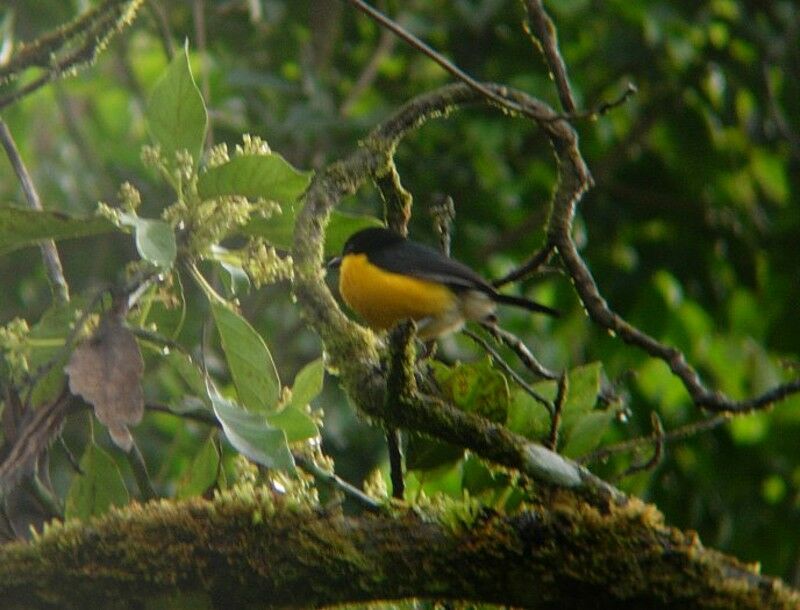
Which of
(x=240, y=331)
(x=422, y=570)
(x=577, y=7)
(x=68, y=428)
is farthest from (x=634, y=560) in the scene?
(x=577, y=7)

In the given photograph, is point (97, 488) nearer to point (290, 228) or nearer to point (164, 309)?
point (164, 309)

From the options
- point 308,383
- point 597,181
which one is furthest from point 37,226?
point 597,181

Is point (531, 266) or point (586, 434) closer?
point (586, 434)

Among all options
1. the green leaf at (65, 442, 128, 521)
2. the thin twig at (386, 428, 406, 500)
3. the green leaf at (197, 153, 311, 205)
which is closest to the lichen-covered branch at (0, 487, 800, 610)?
the thin twig at (386, 428, 406, 500)

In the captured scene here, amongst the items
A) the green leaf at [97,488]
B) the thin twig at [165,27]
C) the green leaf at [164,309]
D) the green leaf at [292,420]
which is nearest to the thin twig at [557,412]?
the green leaf at [292,420]

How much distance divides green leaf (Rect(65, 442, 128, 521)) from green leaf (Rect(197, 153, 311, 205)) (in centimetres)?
63

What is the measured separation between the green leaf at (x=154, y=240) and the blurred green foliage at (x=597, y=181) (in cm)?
328

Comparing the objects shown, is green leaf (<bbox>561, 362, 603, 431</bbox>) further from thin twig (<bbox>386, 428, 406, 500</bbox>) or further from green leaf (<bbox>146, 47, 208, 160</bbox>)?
green leaf (<bbox>146, 47, 208, 160</bbox>)

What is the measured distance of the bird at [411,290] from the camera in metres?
3.96

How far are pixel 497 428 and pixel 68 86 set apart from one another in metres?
5.25

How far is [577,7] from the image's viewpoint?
20.4ft

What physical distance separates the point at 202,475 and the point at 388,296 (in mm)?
1227

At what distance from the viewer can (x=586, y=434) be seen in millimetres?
2713

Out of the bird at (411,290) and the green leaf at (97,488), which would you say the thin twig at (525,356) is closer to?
the bird at (411,290)
